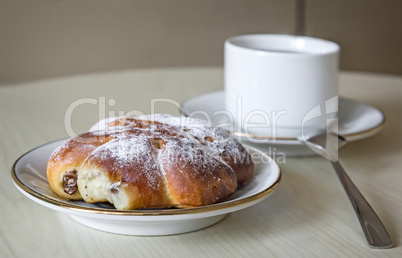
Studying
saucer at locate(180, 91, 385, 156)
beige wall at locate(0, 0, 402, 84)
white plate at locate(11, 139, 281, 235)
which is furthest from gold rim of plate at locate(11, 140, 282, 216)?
beige wall at locate(0, 0, 402, 84)

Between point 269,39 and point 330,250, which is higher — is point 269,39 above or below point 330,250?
above

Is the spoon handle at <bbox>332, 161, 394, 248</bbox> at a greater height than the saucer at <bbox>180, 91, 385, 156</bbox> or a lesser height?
lesser

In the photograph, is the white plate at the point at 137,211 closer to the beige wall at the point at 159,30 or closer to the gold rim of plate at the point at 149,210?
the gold rim of plate at the point at 149,210

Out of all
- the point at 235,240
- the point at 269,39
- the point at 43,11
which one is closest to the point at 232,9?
the point at 43,11

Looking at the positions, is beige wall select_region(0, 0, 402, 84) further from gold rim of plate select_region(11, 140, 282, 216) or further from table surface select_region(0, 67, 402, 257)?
gold rim of plate select_region(11, 140, 282, 216)

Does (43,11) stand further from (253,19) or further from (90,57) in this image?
(253,19)

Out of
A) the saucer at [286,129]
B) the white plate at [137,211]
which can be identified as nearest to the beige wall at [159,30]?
the saucer at [286,129]
